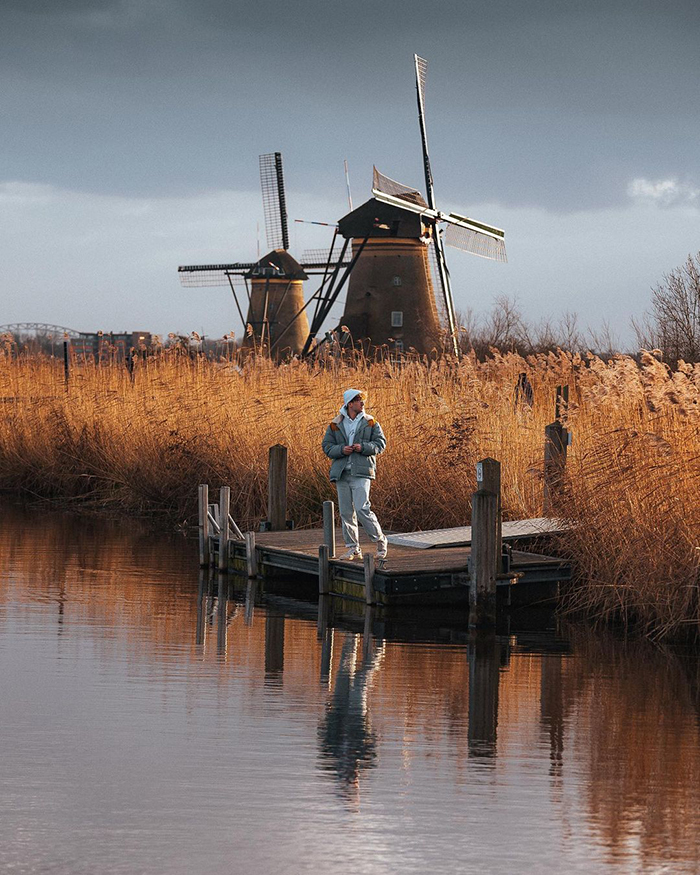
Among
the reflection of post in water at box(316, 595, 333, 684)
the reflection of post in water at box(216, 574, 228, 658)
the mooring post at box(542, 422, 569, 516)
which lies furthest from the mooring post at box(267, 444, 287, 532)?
the mooring post at box(542, 422, 569, 516)

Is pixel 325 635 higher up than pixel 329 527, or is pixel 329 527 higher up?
pixel 329 527

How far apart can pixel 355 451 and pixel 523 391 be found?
5720 millimetres

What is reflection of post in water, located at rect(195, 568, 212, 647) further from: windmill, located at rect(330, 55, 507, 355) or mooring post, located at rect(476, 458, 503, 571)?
windmill, located at rect(330, 55, 507, 355)

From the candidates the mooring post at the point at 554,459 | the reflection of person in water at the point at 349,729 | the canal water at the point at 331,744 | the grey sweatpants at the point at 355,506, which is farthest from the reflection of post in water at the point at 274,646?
the mooring post at the point at 554,459

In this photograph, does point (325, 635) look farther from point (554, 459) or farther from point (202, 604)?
point (554, 459)

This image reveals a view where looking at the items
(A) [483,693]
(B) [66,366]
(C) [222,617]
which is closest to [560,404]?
(C) [222,617]

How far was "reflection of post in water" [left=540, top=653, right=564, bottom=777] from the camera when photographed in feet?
27.3

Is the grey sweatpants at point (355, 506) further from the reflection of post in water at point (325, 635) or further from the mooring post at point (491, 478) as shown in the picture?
the mooring post at point (491, 478)

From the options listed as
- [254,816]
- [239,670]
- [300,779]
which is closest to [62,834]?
[254,816]

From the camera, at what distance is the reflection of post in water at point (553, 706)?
27.3ft

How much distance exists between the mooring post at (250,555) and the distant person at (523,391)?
431 cm

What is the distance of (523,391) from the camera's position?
1883 cm

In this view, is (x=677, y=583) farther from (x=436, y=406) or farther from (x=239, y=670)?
(x=436, y=406)

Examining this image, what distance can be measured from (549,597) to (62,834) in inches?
326
